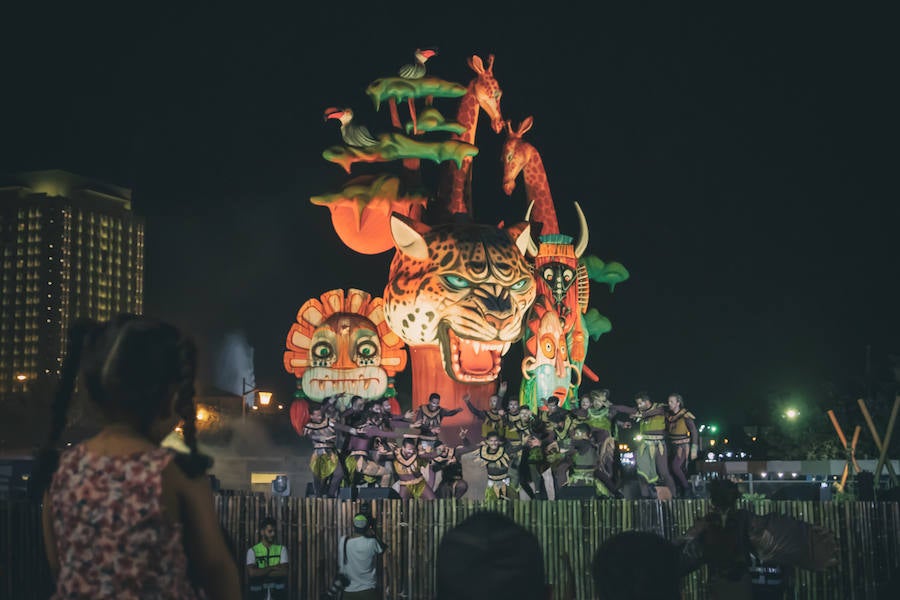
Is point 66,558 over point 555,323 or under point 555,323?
under

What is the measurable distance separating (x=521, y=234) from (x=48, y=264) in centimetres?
7126

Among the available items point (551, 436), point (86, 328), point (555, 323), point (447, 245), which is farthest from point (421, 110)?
point (86, 328)

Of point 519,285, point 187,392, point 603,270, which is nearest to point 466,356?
point 519,285

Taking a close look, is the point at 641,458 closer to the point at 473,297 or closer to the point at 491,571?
the point at 473,297

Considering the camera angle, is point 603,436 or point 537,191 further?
point 537,191

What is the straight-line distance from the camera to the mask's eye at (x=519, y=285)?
22969 mm

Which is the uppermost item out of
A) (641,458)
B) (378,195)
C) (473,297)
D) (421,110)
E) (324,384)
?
(421,110)

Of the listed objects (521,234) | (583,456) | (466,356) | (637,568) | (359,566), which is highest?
(521,234)

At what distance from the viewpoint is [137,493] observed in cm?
299

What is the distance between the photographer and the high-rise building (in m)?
86.4

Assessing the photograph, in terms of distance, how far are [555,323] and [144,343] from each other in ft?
70.8

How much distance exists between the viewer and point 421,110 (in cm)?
2516

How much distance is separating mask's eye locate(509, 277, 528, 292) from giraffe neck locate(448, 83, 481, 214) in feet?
10.3

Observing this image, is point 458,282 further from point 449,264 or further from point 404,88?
point 404,88
